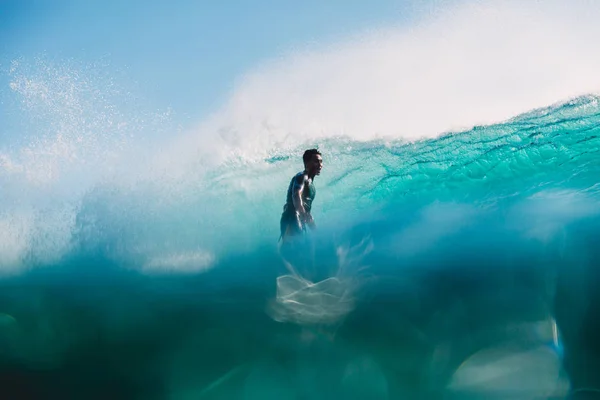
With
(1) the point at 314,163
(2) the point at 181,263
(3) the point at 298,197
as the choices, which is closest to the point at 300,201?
(3) the point at 298,197

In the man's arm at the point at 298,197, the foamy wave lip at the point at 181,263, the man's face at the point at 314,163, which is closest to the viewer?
the man's arm at the point at 298,197

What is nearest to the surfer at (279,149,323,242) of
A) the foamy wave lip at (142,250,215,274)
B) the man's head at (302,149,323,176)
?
the man's head at (302,149,323,176)

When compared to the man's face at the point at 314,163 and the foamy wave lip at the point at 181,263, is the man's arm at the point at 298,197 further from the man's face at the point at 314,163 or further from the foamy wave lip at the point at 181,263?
the foamy wave lip at the point at 181,263

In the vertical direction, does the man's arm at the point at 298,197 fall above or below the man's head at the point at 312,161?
below

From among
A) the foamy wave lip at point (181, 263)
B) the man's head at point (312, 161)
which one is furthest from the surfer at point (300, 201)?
the foamy wave lip at point (181, 263)

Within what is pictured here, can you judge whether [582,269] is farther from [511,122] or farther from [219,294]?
[219,294]

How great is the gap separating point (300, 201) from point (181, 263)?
137 inches

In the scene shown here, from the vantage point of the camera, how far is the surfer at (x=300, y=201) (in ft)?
19.0

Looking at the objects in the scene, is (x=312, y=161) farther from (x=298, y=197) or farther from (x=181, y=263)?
(x=181, y=263)

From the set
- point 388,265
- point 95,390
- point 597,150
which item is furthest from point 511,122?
point 95,390

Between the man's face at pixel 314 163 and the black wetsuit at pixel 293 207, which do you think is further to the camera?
the man's face at pixel 314 163

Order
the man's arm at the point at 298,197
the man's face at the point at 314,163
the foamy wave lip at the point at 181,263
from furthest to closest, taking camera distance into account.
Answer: the foamy wave lip at the point at 181,263 < the man's face at the point at 314,163 < the man's arm at the point at 298,197

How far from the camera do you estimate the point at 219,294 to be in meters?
7.50

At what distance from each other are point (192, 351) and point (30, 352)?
2823mm
